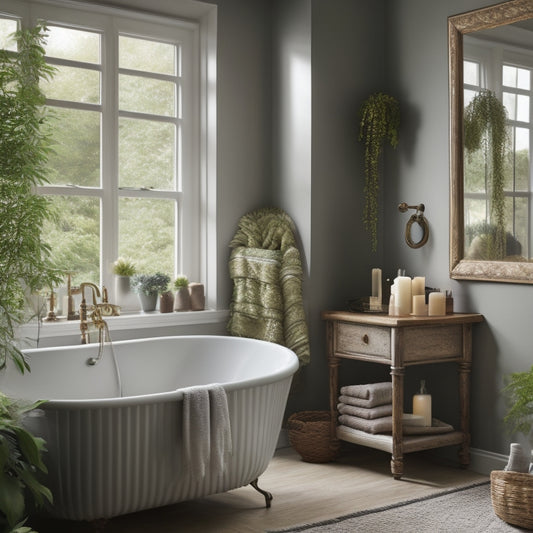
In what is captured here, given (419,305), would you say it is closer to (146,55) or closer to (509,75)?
(509,75)

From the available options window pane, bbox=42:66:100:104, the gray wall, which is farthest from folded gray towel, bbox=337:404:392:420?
window pane, bbox=42:66:100:104

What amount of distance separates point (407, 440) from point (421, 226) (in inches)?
45.0

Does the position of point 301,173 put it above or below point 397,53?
below

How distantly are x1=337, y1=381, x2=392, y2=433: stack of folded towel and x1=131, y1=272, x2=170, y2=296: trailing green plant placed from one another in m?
1.10

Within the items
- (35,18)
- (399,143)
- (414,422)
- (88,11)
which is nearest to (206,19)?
(88,11)

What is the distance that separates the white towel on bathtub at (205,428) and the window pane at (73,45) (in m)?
2.09

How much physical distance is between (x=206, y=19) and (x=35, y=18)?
0.97m

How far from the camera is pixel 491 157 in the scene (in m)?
4.05

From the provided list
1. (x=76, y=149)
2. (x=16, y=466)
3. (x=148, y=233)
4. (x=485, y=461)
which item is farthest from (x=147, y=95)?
(x=485, y=461)

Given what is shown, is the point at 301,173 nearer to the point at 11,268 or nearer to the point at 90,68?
the point at 90,68

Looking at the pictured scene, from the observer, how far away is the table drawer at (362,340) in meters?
3.98

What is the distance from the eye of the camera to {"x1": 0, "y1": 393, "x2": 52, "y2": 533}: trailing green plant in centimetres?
269

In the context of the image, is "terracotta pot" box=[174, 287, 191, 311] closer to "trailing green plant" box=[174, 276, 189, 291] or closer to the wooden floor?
"trailing green plant" box=[174, 276, 189, 291]

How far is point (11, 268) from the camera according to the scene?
3.08 metres
